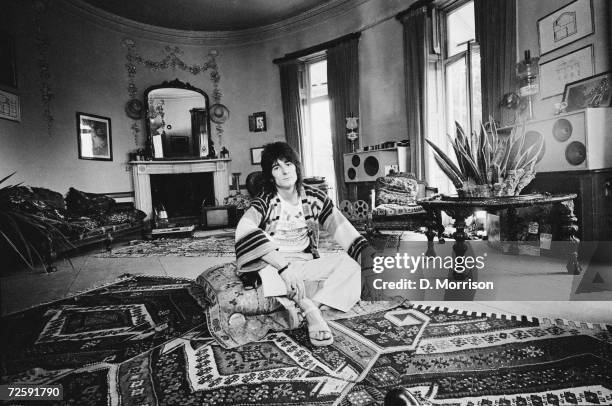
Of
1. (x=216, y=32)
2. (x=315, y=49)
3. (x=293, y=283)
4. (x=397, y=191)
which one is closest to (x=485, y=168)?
(x=293, y=283)

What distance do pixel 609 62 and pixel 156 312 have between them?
4449mm

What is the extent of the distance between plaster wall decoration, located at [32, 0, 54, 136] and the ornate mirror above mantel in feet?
6.35

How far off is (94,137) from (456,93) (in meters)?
6.67

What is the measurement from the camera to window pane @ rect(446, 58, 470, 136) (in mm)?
5207

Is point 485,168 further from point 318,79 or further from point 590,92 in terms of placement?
point 318,79

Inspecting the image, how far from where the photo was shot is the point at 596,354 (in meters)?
1.47

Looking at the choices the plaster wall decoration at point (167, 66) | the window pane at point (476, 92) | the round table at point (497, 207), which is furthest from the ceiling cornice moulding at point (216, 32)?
the round table at point (497, 207)

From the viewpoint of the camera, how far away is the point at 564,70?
3562mm

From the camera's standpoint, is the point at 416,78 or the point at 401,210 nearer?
the point at 401,210

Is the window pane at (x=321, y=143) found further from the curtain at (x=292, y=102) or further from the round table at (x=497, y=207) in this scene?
the round table at (x=497, y=207)

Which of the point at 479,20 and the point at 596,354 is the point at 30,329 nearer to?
the point at 596,354

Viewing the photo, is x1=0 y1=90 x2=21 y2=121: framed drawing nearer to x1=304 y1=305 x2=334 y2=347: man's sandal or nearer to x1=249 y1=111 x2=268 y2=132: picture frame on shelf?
x1=249 y1=111 x2=268 y2=132: picture frame on shelf

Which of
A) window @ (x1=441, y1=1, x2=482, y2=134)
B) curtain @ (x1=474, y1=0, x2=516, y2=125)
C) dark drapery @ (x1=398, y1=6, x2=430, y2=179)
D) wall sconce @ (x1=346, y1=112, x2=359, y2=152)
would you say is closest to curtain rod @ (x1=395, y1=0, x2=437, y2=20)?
dark drapery @ (x1=398, y1=6, x2=430, y2=179)

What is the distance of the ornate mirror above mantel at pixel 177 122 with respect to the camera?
7.55m
